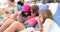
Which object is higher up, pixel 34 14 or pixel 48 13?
pixel 48 13

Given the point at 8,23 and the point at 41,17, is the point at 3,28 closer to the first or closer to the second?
the point at 8,23

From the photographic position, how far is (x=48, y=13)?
6.71 feet

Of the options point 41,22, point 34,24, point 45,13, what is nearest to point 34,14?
point 34,24

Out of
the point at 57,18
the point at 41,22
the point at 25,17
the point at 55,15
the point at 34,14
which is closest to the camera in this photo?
the point at 41,22

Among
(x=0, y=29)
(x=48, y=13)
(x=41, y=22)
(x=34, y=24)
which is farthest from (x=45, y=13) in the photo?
(x=0, y=29)

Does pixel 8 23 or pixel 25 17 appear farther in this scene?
pixel 25 17

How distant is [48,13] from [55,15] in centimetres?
51

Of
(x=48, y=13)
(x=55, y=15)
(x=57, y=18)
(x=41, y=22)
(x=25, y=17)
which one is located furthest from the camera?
(x=25, y=17)

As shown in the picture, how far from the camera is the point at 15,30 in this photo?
89.5 inches

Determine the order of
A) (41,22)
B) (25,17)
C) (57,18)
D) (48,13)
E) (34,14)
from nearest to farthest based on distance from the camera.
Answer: (48,13) < (41,22) < (57,18) < (34,14) < (25,17)

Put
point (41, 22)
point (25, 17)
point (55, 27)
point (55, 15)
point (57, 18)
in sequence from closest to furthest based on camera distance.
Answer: point (55, 27) → point (41, 22) → point (57, 18) → point (55, 15) → point (25, 17)

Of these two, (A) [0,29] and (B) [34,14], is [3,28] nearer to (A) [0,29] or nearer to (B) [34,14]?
(A) [0,29]

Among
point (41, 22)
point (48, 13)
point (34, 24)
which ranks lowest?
point (34, 24)

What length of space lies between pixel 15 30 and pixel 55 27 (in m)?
0.65
